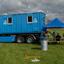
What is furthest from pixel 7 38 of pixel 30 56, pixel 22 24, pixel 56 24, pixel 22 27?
pixel 30 56

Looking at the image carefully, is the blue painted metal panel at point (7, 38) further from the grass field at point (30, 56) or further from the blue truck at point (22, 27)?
the grass field at point (30, 56)

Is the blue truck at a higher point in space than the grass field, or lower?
higher

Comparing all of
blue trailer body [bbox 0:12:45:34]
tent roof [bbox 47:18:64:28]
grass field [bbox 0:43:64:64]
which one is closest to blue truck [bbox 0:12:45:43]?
blue trailer body [bbox 0:12:45:34]

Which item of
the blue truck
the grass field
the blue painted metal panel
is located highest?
the blue truck

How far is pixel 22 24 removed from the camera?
30031 mm

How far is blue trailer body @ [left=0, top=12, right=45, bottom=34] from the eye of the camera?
1163 inches

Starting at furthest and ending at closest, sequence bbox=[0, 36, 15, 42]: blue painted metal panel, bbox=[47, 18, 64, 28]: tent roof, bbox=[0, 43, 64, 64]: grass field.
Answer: bbox=[0, 36, 15, 42]: blue painted metal panel → bbox=[47, 18, 64, 28]: tent roof → bbox=[0, 43, 64, 64]: grass field

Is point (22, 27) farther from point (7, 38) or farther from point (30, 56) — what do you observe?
point (30, 56)

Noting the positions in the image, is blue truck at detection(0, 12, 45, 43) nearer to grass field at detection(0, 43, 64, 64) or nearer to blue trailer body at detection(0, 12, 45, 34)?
blue trailer body at detection(0, 12, 45, 34)

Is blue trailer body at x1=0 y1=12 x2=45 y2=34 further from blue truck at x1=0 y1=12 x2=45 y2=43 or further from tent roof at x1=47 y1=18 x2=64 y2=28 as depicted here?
tent roof at x1=47 y1=18 x2=64 y2=28

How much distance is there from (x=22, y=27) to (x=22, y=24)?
366 millimetres

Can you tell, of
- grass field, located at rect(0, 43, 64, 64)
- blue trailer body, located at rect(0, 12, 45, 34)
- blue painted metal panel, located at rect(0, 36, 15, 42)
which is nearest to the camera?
grass field, located at rect(0, 43, 64, 64)

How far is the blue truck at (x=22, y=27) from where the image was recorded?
97.0 feet

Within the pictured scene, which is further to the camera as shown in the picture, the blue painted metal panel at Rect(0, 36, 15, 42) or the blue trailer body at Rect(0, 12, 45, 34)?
the blue painted metal panel at Rect(0, 36, 15, 42)
